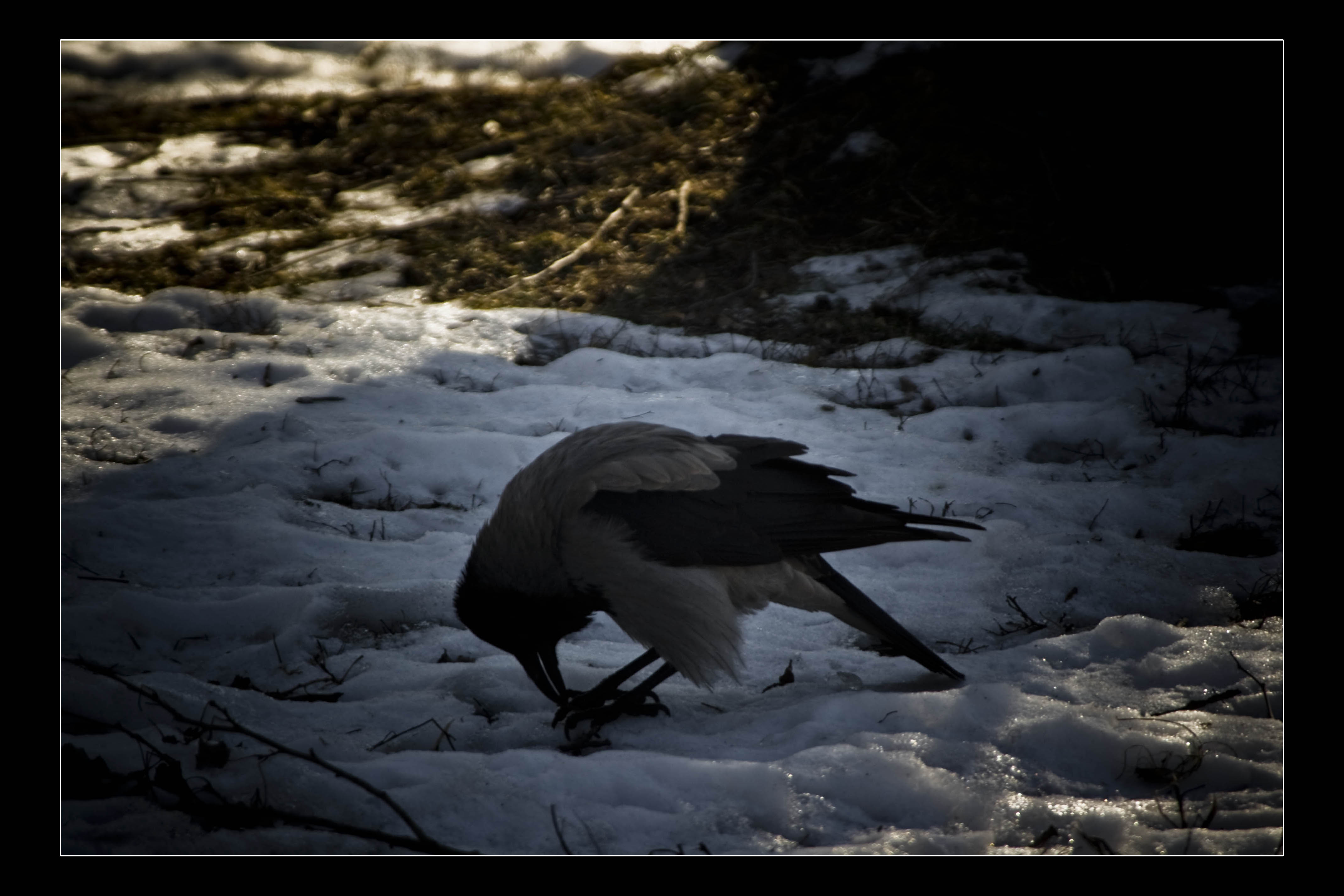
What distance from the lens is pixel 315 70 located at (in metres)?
4.85

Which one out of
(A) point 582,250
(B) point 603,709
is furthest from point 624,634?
(A) point 582,250

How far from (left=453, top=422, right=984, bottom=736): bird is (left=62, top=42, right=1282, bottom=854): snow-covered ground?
0.20 metres

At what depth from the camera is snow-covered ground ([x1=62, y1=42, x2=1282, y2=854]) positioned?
198cm

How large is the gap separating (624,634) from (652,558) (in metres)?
0.91

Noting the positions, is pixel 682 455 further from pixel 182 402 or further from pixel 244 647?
pixel 182 402

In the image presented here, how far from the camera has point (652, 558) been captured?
2.56 m

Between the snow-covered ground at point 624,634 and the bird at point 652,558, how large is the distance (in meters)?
0.20

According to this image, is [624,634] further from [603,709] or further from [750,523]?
[750,523]

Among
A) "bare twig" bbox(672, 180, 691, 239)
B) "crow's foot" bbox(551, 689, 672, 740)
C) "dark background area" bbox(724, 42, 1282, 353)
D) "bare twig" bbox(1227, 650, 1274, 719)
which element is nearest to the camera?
"bare twig" bbox(1227, 650, 1274, 719)

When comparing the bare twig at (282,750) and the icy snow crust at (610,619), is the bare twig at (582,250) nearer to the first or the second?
the icy snow crust at (610,619)

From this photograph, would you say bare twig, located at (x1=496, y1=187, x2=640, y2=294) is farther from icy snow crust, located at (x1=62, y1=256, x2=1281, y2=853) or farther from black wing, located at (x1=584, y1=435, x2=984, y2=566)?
black wing, located at (x1=584, y1=435, x2=984, y2=566)

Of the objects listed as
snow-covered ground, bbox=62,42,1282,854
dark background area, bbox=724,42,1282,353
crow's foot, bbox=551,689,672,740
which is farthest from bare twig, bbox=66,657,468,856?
dark background area, bbox=724,42,1282,353
